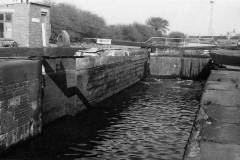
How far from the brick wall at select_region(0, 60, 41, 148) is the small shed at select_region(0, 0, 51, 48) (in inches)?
449

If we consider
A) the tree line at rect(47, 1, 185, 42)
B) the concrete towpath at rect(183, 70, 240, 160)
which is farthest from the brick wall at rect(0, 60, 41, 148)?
the tree line at rect(47, 1, 185, 42)

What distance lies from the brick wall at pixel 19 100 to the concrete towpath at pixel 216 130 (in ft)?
13.3

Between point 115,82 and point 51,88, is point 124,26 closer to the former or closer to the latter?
point 115,82

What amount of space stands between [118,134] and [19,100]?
3151 mm

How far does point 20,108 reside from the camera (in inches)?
350

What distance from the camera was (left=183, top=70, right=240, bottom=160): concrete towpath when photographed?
6035mm

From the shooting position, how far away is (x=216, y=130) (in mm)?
7641

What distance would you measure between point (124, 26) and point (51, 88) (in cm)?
4302

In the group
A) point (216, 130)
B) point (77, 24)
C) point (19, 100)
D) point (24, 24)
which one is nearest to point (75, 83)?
point (19, 100)

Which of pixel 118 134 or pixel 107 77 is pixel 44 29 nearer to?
pixel 107 77

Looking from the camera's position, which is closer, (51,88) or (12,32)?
(51,88)

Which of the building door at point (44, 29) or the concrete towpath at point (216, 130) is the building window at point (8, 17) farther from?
the concrete towpath at point (216, 130)

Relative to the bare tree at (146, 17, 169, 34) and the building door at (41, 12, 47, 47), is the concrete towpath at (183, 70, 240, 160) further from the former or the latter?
the bare tree at (146, 17, 169, 34)

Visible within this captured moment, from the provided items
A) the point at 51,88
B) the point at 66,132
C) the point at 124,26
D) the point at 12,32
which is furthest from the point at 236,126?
the point at 124,26
